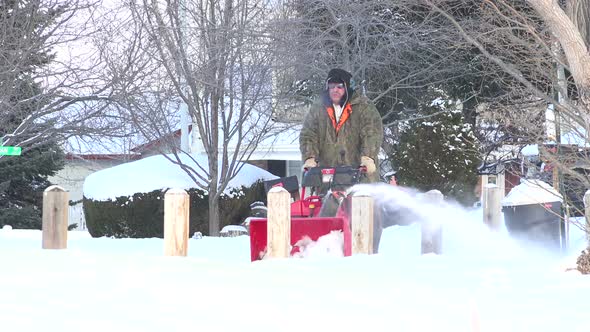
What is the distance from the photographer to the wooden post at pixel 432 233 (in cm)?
988

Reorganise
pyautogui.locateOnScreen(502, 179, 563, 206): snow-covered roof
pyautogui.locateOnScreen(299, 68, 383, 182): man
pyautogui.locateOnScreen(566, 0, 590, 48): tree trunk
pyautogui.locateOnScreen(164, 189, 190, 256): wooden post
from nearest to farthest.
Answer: pyautogui.locateOnScreen(164, 189, 190, 256): wooden post
pyautogui.locateOnScreen(566, 0, 590, 48): tree trunk
pyautogui.locateOnScreen(299, 68, 383, 182): man
pyautogui.locateOnScreen(502, 179, 563, 206): snow-covered roof

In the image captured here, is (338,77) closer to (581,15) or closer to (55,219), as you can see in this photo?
(581,15)

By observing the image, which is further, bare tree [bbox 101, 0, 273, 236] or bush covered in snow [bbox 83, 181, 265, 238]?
bush covered in snow [bbox 83, 181, 265, 238]

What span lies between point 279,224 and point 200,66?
574cm

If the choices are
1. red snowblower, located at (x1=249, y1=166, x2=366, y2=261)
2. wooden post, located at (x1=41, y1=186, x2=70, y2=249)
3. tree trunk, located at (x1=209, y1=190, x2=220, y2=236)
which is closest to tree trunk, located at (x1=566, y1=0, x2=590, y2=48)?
red snowblower, located at (x1=249, y1=166, x2=366, y2=261)

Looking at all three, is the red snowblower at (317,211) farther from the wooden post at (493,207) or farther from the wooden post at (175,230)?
the wooden post at (493,207)

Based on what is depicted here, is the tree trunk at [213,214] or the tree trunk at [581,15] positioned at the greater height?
the tree trunk at [581,15]

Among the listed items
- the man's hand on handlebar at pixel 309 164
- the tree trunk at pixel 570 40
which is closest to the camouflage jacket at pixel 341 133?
the man's hand on handlebar at pixel 309 164

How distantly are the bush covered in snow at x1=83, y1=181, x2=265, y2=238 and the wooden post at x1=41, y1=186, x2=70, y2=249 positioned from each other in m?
5.05

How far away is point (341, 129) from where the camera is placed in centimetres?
1002

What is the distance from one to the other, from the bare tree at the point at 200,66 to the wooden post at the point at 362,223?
5.04 metres

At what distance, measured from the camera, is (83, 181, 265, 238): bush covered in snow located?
51.0 ft

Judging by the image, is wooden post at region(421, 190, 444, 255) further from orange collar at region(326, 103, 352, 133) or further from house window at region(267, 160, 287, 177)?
house window at region(267, 160, 287, 177)

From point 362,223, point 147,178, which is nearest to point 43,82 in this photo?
point 147,178
